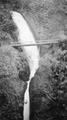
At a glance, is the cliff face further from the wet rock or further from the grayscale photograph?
the wet rock

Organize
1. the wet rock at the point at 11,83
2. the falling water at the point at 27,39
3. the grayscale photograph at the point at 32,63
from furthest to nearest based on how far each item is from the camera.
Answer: the falling water at the point at 27,39, the wet rock at the point at 11,83, the grayscale photograph at the point at 32,63

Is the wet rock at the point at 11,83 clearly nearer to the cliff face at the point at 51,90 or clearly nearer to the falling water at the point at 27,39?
the falling water at the point at 27,39

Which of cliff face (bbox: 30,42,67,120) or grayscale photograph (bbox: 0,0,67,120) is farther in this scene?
grayscale photograph (bbox: 0,0,67,120)

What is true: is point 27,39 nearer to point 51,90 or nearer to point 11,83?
point 11,83

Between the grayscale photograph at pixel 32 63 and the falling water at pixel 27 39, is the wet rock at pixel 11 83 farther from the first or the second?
the falling water at pixel 27 39

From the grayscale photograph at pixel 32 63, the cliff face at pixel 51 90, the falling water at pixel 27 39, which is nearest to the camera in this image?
the cliff face at pixel 51 90

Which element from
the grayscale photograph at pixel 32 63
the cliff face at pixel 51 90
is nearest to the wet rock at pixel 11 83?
the grayscale photograph at pixel 32 63

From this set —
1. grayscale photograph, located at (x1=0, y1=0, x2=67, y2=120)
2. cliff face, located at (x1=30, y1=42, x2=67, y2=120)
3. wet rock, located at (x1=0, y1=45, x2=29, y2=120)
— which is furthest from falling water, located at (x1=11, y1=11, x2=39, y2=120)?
cliff face, located at (x1=30, y1=42, x2=67, y2=120)

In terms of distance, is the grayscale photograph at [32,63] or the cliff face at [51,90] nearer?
the cliff face at [51,90]

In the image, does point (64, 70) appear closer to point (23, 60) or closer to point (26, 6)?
point (23, 60)
